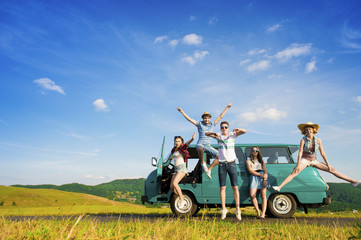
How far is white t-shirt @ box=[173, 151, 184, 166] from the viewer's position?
23.7ft

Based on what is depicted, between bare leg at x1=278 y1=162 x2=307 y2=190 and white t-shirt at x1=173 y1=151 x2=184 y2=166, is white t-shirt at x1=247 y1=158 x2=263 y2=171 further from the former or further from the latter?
white t-shirt at x1=173 y1=151 x2=184 y2=166

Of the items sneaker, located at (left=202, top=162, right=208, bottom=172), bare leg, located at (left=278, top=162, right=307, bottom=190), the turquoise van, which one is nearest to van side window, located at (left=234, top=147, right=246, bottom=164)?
the turquoise van

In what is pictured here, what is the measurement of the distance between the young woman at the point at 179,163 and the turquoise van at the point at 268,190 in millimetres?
407

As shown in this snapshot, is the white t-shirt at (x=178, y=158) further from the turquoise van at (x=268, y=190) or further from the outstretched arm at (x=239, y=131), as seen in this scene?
the outstretched arm at (x=239, y=131)

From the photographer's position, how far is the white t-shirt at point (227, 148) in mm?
6402

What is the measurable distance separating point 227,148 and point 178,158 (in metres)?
1.51

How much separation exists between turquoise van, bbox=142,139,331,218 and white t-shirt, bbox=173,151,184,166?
61 centimetres

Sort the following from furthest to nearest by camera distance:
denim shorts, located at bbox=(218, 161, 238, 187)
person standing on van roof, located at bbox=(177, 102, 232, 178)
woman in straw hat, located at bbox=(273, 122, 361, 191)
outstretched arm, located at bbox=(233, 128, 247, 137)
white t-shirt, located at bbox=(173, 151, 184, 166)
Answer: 1. person standing on van roof, located at bbox=(177, 102, 232, 178)
2. white t-shirt, located at bbox=(173, 151, 184, 166)
3. woman in straw hat, located at bbox=(273, 122, 361, 191)
4. denim shorts, located at bbox=(218, 161, 238, 187)
5. outstretched arm, located at bbox=(233, 128, 247, 137)

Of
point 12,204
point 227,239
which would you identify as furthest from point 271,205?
point 12,204

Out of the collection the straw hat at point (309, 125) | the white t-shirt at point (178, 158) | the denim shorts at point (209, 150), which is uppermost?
the straw hat at point (309, 125)

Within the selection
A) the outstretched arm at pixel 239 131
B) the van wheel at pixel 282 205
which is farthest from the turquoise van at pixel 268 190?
the outstretched arm at pixel 239 131

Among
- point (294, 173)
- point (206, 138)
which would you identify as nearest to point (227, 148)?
point (206, 138)

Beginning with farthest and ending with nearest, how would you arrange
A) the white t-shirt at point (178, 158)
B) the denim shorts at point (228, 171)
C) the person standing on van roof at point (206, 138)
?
the person standing on van roof at point (206, 138) → the white t-shirt at point (178, 158) → the denim shorts at point (228, 171)

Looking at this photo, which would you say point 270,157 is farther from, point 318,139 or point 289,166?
point 318,139
